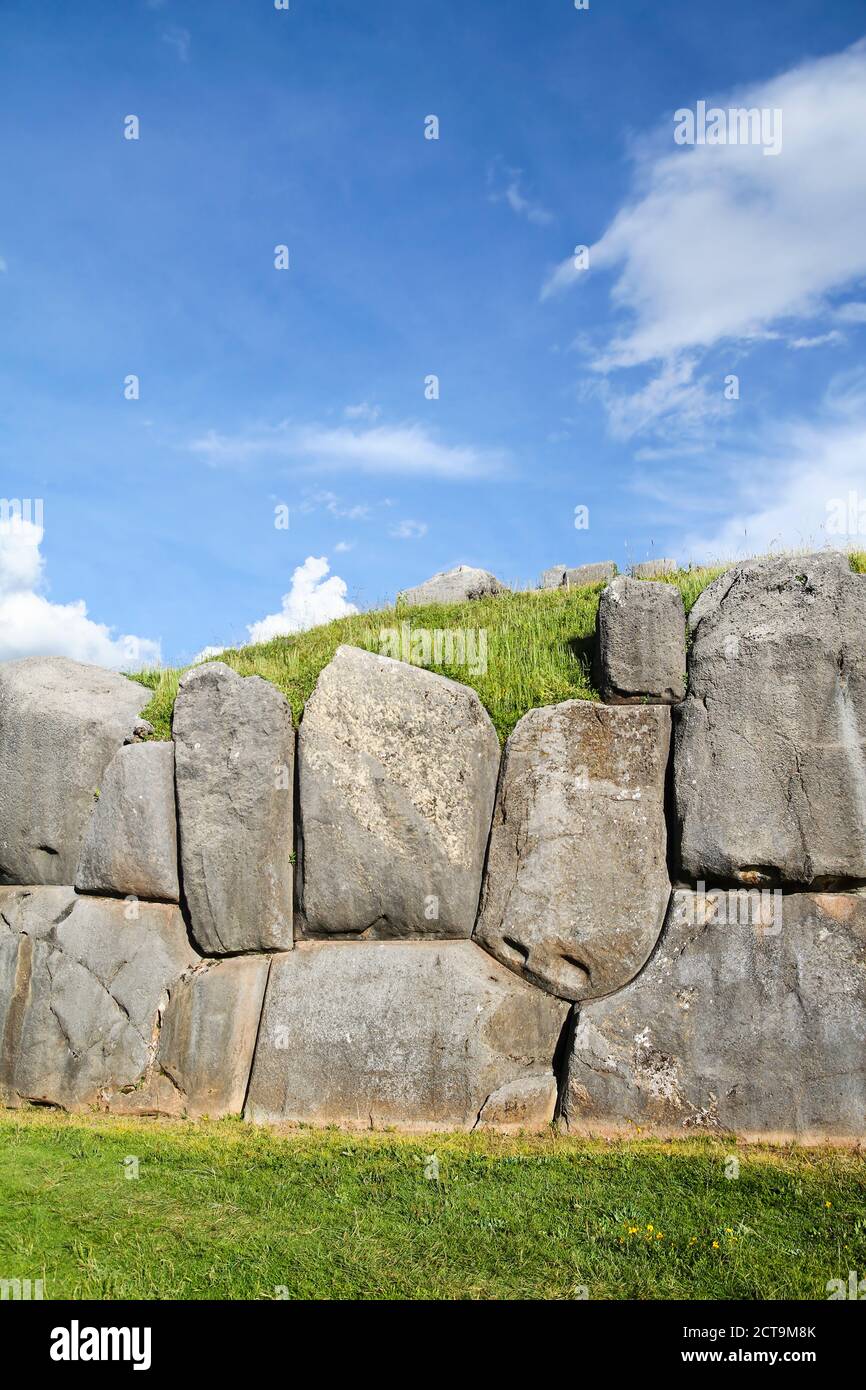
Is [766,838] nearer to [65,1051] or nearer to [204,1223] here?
[204,1223]

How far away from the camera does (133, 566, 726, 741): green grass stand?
9.88 metres

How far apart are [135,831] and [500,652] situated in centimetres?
419

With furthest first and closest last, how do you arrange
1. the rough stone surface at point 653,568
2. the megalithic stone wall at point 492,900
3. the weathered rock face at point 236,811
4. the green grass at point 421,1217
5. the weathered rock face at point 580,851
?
the rough stone surface at point 653,568, the weathered rock face at point 236,811, the weathered rock face at point 580,851, the megalithic stone wall at point 492,900, the green grass at point 421,1217

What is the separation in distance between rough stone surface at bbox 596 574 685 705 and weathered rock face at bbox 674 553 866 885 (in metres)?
0.29

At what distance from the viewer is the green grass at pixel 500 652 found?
988 centimetres

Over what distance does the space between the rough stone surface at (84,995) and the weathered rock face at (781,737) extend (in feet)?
17.0

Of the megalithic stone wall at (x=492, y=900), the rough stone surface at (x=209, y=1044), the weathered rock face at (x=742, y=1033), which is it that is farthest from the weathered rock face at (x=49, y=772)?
the weathered rock face at (x=742, y=1033)

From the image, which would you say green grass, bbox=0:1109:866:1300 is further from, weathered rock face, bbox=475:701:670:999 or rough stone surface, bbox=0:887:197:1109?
weathered rock face, bbox=475:701:670:999

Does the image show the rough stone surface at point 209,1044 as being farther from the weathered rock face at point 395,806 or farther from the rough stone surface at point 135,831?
the rough stone surface at point 135,831

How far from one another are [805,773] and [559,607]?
4.52 meters

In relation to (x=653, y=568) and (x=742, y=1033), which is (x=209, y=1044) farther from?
(x=653, y=568)

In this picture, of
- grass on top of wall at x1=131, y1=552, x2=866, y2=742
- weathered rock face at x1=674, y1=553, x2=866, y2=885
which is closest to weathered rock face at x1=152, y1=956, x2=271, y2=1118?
grass on top of wall at x1=131, y1=552, x2=866, y2=742

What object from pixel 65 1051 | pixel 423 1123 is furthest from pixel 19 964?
pixel 423 1123

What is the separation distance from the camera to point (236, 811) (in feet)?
31.3
